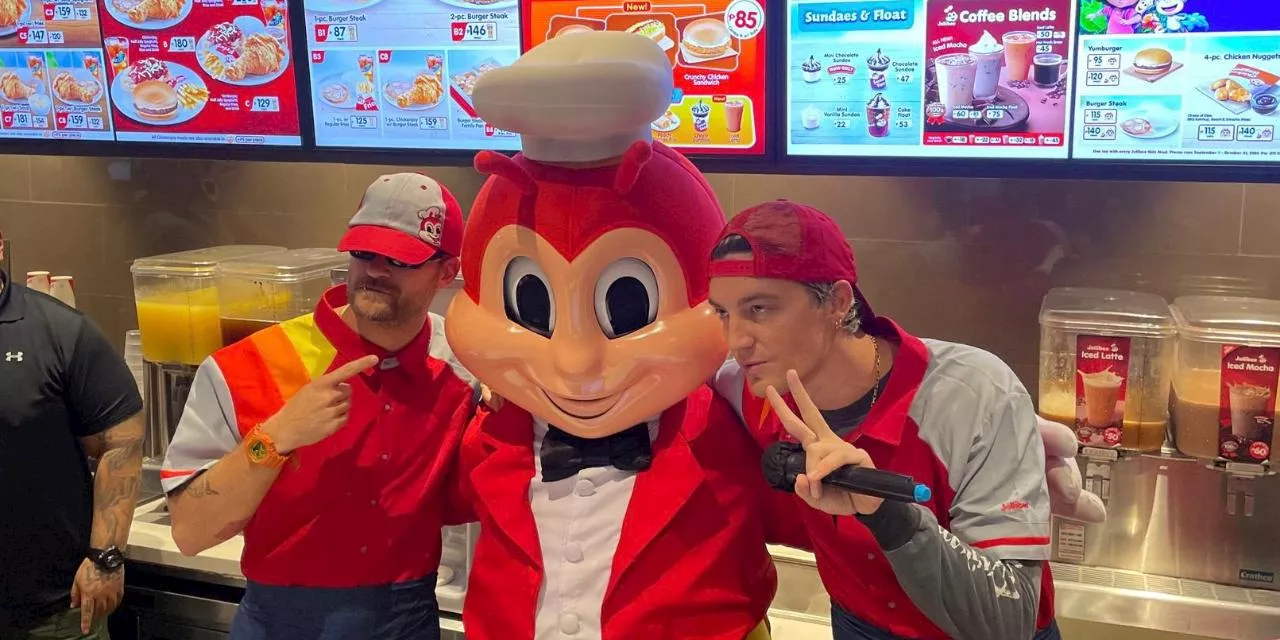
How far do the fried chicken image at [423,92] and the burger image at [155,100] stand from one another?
2.82 ft

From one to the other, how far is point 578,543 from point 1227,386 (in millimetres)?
1436

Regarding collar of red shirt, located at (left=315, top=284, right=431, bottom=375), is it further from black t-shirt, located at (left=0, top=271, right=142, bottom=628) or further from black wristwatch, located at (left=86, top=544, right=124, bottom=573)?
black wristwatch, located at (left=86, top=544, right=124, bottom=573)

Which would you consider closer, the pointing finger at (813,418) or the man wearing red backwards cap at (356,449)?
the pointing finger at (813,418)

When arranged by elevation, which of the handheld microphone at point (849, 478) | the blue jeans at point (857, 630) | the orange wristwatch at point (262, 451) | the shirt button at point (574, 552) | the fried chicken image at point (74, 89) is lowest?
the blue jeans at point (857, 630)

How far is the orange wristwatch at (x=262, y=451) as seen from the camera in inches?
69.9

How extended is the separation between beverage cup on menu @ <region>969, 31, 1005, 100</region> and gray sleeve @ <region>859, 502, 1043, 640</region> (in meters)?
1.47

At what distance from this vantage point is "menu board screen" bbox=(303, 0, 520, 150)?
10.2ft

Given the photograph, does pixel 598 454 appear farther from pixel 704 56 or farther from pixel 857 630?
pixel 704 56

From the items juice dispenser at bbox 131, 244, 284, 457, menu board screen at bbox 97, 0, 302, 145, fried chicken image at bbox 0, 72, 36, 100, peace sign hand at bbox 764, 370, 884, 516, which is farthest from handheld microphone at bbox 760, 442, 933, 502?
fried chicken image at bbox 0, 72, 36, 100

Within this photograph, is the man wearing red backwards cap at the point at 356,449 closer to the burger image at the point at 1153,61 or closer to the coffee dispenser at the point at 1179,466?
the coffee dispenser at the point at 1179,466

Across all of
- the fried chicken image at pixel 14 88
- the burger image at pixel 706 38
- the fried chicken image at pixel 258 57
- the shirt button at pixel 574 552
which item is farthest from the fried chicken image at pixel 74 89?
the shirt button at pixel 574 552

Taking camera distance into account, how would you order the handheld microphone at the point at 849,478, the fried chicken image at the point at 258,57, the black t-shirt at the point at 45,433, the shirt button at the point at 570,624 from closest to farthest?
the handheld microphone at the point at 849,478 → the shirt button at the point at 570,624 → the black t-shirt at the point at 45,433 → the fried chicken image at the point at 258,57

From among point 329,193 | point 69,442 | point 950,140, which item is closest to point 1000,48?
point 950,140

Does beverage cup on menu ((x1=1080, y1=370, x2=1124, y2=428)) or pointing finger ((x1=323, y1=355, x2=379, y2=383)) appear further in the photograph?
beverage cup on menu ((x1=1080, y1=370, x2=1124, y2=428))
